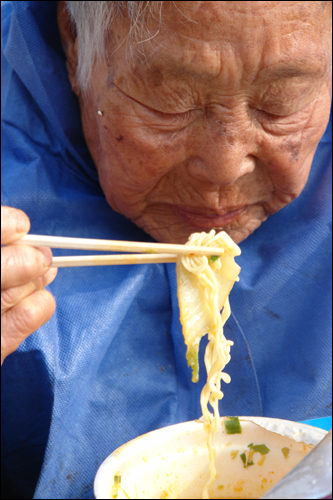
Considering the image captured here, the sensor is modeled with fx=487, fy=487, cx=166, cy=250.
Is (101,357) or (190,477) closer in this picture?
(190,477)

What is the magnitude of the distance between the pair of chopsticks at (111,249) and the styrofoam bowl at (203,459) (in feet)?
1.19

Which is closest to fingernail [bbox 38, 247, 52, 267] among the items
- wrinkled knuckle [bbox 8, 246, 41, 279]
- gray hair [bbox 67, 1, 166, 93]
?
wrinkled knuckle [bbox 8, 246, 41, 279]

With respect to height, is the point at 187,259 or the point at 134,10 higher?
the point at 134,10

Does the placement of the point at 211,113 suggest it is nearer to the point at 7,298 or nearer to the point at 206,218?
the point at 206,218

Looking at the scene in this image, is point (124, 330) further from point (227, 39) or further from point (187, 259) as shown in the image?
point (227, 39)

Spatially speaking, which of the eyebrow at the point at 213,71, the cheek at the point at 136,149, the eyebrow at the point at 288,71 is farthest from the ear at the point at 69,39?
the eyebrow at the point at 288,71

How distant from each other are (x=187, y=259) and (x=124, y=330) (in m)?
0.51

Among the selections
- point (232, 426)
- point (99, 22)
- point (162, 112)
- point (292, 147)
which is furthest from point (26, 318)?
point (292, 147)

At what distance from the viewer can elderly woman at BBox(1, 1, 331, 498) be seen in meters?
1.12

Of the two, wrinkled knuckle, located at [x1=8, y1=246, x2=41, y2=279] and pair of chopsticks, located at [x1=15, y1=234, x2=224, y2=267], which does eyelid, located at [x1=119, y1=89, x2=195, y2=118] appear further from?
wrinkled knuckle, located at [x1=8, y1=246, x2=41, y2=279]

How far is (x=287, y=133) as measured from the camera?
4.27ft

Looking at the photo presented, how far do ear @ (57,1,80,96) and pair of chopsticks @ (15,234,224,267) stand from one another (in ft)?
2.35

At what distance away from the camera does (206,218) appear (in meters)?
1.45

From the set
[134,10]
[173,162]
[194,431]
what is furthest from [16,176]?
[194,431]
